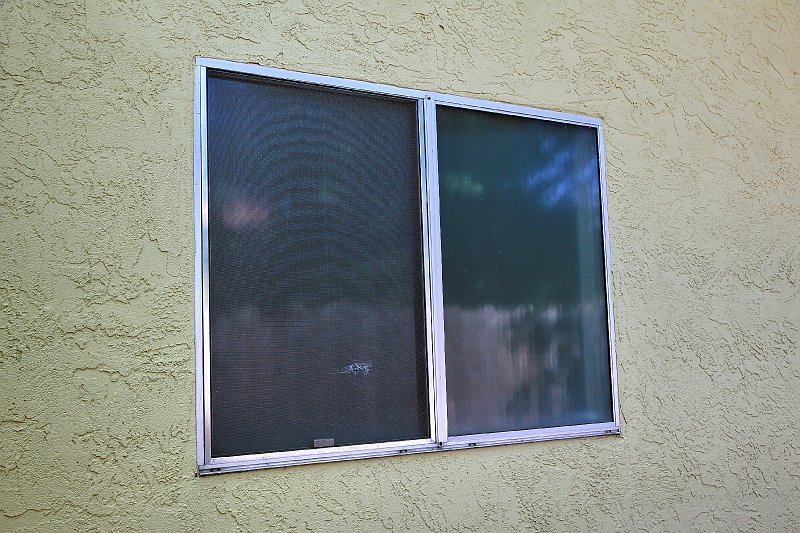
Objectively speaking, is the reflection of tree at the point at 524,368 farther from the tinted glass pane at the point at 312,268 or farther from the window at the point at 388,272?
the tinted glass pane at the point at 312,268

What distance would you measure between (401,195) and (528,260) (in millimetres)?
924

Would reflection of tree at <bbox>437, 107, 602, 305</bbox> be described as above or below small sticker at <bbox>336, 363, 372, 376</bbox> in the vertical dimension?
above

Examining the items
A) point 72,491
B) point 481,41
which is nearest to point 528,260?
point 481,41

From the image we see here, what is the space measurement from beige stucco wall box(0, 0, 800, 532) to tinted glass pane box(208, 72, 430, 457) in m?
0.18

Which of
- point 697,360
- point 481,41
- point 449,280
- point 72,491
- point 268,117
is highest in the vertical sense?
point 481,41

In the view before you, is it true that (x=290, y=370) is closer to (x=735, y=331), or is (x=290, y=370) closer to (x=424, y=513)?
(x=424, y=513)

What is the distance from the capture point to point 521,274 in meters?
4.72

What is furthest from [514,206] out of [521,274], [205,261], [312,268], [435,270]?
[205,261]

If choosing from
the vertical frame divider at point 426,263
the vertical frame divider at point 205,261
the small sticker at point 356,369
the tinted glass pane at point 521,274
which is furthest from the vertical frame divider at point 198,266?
the tinted glass pane at point 521,274

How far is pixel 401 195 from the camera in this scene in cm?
433

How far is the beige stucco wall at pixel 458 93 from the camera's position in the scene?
337 centimetres

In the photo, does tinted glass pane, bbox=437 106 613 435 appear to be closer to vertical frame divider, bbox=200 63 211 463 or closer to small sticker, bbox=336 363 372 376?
small sticker, bbox=336 363 372 376

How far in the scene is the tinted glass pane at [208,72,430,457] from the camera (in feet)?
12.5

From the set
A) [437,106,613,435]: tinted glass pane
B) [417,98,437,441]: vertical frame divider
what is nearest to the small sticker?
[417,98,437,441]: vertical frame divider
